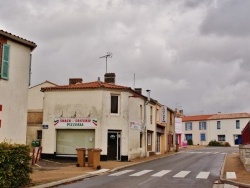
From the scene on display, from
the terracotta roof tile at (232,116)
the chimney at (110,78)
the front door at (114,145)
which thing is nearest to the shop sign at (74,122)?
the front door at (114,145)

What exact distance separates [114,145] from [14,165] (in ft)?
59.3

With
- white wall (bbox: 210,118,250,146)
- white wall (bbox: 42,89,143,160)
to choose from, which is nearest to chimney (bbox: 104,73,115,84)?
white wall (bbox: 42,89,143,160)

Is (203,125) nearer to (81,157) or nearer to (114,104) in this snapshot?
(114,104)

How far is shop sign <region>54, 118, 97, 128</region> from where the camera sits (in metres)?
30.5

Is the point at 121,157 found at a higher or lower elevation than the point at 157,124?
lower

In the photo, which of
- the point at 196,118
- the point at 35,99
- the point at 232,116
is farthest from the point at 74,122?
the point at 196,118

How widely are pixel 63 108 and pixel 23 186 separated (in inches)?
715

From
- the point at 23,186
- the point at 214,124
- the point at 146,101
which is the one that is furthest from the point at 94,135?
the point at 214,124

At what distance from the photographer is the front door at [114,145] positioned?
99.6 ft

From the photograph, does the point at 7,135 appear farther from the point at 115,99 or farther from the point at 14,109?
the point at 115,99

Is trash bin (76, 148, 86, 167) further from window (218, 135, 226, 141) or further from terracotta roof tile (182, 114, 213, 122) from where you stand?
terracotta roof tile (182, 114, 213, 122)

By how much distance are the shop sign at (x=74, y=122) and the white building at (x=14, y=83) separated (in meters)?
11.1

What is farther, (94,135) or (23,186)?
(94,135)

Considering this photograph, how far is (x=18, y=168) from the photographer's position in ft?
42.9
